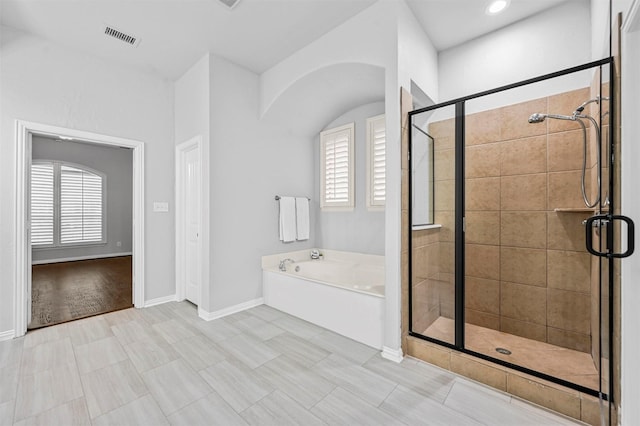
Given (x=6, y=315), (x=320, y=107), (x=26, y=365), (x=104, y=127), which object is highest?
(x=320, y=107)

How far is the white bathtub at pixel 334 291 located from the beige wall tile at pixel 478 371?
1.87ft

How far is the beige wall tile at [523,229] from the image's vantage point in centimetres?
218

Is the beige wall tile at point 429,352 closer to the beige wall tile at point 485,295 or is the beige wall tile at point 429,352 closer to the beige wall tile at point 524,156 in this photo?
the beige wall tile at point 485,295

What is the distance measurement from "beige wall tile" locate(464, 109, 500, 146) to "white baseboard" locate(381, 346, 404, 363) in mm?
1765

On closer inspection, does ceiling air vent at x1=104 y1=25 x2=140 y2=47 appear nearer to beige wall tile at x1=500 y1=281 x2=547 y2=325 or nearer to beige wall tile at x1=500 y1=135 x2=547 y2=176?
beige wall tile at x1=500 y1=135 x2=547 y2=176

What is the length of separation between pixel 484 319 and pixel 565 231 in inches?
38.2

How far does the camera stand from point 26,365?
78.7 inches

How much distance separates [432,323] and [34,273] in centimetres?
665

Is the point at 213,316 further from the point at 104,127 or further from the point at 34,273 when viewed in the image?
the point at 34,273

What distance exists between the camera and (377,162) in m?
3.23

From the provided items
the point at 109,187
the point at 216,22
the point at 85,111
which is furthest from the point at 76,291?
the point at 216,22

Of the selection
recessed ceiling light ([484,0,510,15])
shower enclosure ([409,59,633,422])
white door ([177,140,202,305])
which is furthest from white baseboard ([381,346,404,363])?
recessed ceiling light ([484,0,510,15])

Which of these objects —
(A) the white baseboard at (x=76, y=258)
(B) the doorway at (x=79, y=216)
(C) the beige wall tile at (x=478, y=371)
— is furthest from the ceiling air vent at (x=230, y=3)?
(A) the white baseboard at (x=76, y=258)

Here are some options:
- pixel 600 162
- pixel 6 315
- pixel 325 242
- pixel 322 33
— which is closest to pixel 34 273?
pixel 6 315
